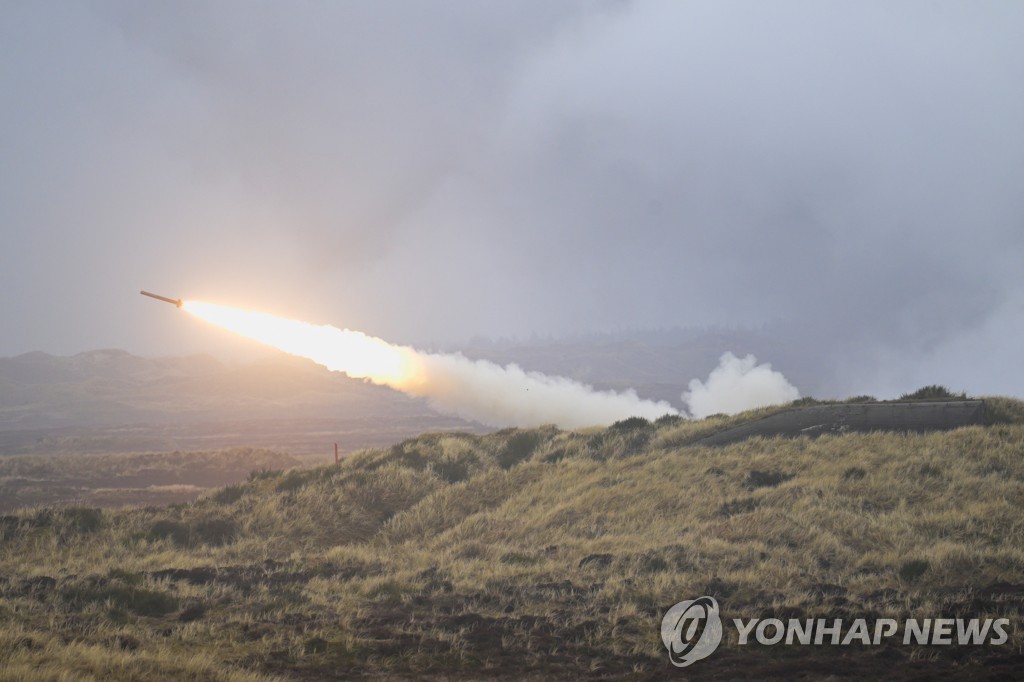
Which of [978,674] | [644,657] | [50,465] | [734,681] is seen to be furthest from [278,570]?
[50,465]

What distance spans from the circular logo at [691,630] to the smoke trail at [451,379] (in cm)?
2668

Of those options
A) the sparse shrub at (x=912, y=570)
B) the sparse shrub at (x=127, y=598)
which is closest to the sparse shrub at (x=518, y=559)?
the sparse shrub at (x=127, y=598)

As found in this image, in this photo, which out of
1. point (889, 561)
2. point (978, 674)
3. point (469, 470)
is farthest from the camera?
point (469, 470)

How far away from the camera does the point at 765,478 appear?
26.5m

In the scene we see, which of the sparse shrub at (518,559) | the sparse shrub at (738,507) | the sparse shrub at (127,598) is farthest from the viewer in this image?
the sparse shrub at (738,507)

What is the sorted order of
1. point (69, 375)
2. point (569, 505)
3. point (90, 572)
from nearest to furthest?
point (90, 572) → point (569, 505) → point (69, 375)

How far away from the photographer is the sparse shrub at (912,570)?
17.4 m

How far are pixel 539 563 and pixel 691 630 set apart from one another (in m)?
6.29

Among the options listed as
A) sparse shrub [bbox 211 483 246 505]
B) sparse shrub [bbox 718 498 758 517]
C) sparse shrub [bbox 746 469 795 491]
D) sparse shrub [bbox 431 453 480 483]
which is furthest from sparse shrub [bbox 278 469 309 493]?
sparse shrub [bbox 746 469 795 491]

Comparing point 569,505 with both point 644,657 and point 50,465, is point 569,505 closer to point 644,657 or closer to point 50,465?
point 644,657

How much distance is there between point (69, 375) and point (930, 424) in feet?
644

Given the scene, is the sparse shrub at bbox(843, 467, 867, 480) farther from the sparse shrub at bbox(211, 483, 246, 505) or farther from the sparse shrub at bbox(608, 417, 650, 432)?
the sparse shrub at bbox(211, 483, 246, 505)

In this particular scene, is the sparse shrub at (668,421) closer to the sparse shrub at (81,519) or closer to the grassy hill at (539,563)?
the grassy hill at (539,563)

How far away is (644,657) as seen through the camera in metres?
14.2
